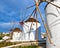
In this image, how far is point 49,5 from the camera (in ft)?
40.4

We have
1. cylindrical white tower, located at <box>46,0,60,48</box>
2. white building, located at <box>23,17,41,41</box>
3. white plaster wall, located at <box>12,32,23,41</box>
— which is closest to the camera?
cylindrical white tower, located at <box>46,0,60,48</box>

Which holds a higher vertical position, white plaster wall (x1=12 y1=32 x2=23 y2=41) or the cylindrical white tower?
white plaster wall (x1=12 y1=32 x2=23 y2=41)

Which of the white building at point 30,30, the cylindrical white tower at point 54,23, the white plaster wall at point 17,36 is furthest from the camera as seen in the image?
the white plaster wall at point 17,36

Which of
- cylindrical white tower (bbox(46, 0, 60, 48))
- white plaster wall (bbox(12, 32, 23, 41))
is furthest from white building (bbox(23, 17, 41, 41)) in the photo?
cylindrical white tower (bbox(46, 0, 60, 48))

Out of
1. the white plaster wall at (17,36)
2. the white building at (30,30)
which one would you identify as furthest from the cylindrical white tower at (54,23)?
the white plaster wall at (17,36)

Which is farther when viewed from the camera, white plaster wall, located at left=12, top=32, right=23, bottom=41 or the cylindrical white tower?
white plaster wall, located at left=12, top=32, right=23, bottom=41

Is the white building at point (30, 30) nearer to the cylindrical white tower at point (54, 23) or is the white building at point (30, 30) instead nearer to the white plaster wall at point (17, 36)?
the white plaster wall at point (17, 36)

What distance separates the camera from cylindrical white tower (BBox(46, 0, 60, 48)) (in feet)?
38.9

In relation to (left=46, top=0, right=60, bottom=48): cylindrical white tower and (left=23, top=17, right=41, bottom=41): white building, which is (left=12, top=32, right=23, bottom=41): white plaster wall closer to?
(left=23, top=17, right=41, bottom=41): white building

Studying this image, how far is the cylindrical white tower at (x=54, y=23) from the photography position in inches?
466

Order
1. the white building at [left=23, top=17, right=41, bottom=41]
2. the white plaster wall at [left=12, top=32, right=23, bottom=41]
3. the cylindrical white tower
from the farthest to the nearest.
Result: the white plaster wall at [left=12, top=32, right=23, bottom=41], the white building at [left=23, top=17, right=41, bottom=41], the cylindrical white tower

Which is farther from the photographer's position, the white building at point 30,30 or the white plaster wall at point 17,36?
the white plaster wall at point 17,36

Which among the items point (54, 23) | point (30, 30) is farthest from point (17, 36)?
point (54, 23)

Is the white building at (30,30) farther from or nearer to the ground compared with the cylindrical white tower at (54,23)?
farther from the ground
